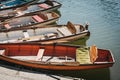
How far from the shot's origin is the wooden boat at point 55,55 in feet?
45.7

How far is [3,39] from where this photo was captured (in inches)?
696

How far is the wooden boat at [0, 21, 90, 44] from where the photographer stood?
17258 millimetres


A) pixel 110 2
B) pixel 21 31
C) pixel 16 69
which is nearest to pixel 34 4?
pixel 21 31

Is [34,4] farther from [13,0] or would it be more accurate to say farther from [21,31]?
[21,31]

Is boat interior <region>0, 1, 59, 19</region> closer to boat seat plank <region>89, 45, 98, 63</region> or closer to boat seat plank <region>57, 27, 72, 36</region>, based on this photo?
boat seat plank <region>57, 27, 72, 36</region>

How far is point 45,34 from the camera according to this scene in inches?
736

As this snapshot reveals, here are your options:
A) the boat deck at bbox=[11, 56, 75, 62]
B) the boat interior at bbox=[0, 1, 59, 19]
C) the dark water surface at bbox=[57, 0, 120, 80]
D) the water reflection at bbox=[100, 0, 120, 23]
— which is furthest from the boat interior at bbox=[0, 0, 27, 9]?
the boat deck at bbox=[11, 56, 75, 62]

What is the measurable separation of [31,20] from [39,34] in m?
3.31

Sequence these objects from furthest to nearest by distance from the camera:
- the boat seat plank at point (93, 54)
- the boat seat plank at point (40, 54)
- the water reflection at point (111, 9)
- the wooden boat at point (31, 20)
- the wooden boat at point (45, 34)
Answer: the water reflection at point (111, 9), the wooden boat at point (31, 20), the wooden boat at point (45, 34), the boat seat plank at point (40, 54), the boat seat plank at point (93, 54)

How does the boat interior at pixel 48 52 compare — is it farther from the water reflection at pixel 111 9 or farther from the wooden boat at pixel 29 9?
the water reflection at pixel 111 9

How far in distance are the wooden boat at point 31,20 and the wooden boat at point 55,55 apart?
4523mm

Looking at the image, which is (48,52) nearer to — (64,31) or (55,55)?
(55,55)

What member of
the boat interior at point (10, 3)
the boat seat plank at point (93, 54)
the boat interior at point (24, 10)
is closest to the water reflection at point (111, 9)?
the boat interior at point (24, 10)

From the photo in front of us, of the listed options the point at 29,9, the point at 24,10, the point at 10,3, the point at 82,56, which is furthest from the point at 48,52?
the point at 10,3
